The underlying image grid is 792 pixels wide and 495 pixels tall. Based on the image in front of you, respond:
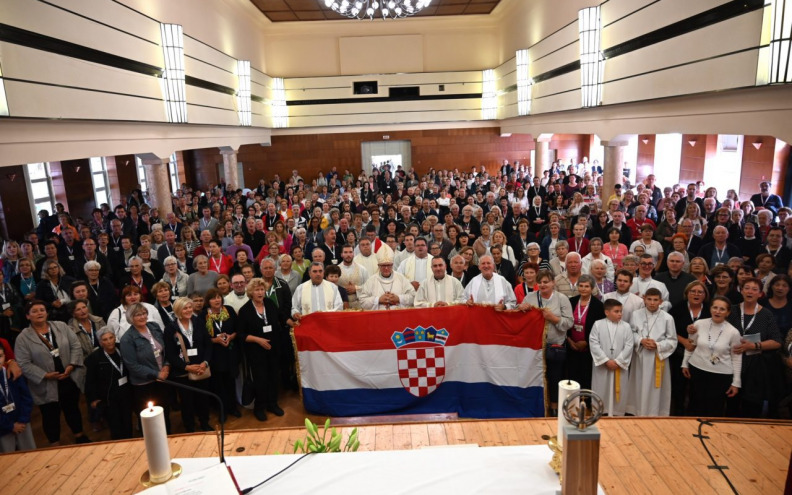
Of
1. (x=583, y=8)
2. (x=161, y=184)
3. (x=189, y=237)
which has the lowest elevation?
(x=189, y=237)

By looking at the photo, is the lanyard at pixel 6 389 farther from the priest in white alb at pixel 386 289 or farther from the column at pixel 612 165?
the column at pixel 612 165

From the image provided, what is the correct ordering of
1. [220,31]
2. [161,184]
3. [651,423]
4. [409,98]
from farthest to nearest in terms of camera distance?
[409,98] < [220,31] < [161,184] < [651,423]

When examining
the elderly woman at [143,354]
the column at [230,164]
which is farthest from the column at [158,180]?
the elderly woman at [143,354]

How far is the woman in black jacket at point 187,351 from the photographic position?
556 centimetres

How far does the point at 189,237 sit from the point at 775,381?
9.07m

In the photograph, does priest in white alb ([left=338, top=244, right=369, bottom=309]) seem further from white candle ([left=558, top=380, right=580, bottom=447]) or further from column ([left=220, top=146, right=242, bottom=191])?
column ([left=220, top=146, right=242, bottom=191])

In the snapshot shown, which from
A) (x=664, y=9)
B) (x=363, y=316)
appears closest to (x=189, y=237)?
(x=363, y=316)

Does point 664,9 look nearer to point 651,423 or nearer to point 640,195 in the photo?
point 640,195

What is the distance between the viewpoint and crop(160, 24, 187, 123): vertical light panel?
40.1 feet

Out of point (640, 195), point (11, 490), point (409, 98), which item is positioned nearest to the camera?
point (11, 490)

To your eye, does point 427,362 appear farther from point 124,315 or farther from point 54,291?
point 54,291

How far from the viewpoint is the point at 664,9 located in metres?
9.53

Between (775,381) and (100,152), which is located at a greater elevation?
(100,152)

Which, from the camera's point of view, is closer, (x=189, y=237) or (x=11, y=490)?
(x=11, y=490)
